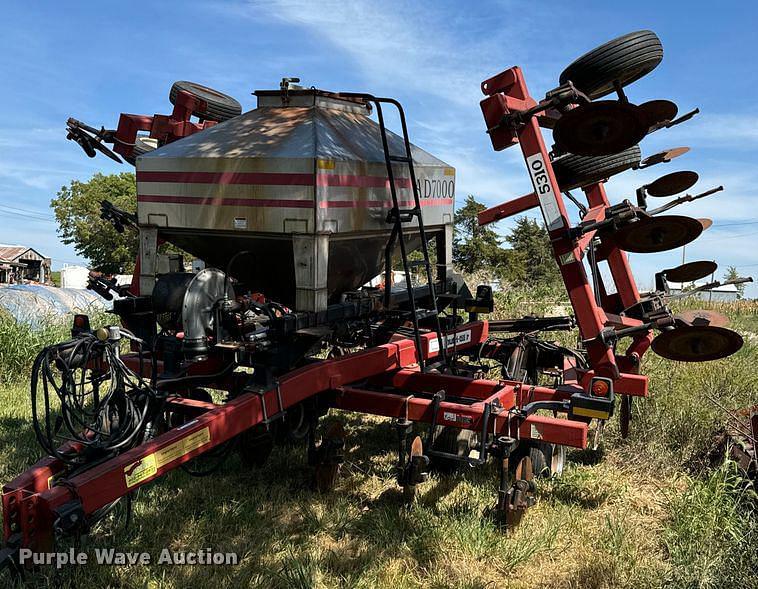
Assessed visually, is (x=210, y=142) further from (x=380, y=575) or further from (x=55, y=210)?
(x=55, y=210)

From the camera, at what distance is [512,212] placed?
17.7 ft

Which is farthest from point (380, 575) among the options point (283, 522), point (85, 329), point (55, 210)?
point (55, 210)

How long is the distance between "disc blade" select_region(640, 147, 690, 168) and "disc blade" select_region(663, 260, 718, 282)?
3.19ft

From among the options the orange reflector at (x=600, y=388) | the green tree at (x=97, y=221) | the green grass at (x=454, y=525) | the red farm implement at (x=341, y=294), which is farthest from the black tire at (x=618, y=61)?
the green tree at (x=97, y=221)

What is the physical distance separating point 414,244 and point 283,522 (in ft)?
10.1

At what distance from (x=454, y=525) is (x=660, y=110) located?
410 centimetres

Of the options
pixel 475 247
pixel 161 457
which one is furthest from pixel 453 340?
pixel 475 247

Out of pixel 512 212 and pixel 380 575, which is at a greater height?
pixel 512 212

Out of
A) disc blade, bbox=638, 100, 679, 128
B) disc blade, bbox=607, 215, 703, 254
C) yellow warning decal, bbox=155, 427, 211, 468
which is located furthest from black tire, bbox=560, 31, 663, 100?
yellow warning decal, bbox=155, 427, 211, 468

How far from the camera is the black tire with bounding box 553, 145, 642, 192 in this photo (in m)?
5.45

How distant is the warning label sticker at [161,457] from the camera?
3.27 m

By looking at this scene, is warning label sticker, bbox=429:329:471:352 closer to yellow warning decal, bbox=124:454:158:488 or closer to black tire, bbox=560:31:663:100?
black tire, bbox=560:31:663:100

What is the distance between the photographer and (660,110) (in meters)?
5.77

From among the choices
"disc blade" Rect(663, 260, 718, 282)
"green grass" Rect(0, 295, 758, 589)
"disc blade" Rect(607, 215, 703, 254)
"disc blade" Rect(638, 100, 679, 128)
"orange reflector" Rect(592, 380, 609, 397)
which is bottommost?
"green grass" Rect(0, 295, 758, 589)
